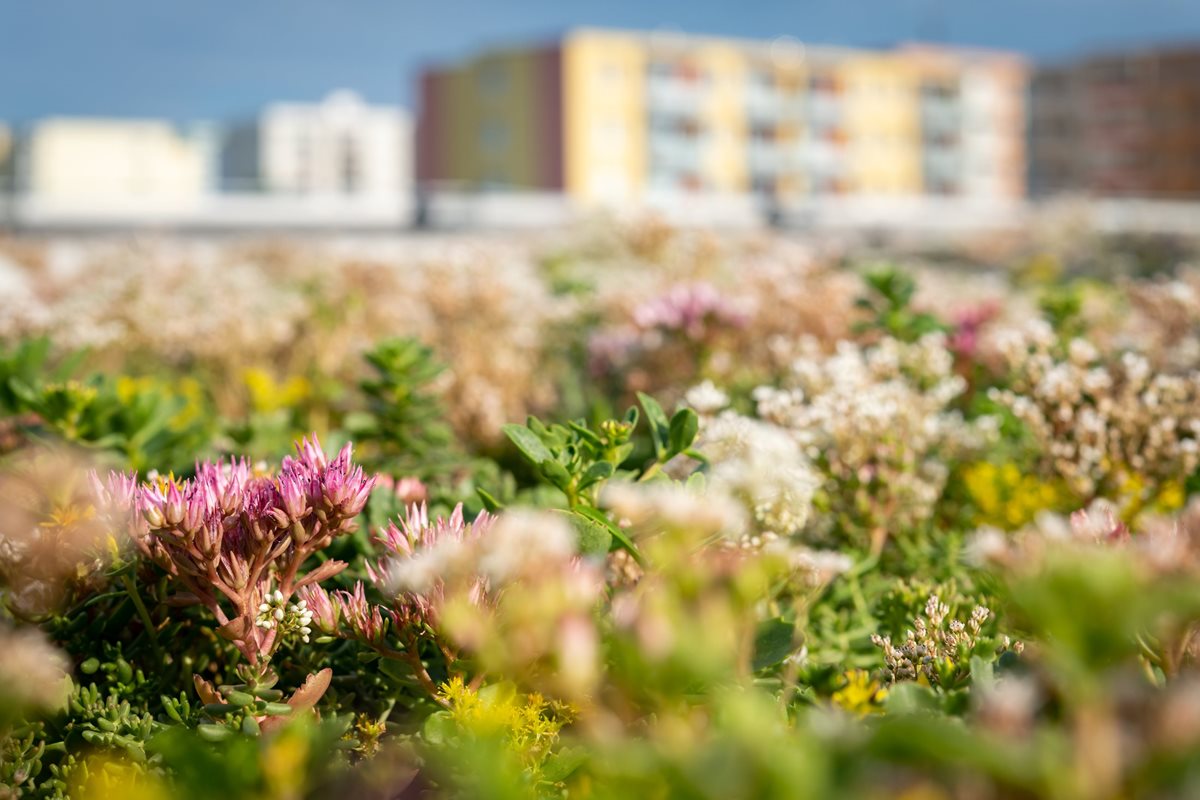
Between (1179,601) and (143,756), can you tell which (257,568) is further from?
(1179,601)

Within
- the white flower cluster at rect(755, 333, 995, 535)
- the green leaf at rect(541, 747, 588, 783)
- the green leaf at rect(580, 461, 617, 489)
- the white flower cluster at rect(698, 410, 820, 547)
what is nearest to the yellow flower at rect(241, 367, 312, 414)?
the white flower cluster at rect(755, 333, 995, 535)

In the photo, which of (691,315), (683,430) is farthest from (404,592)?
(691,315)

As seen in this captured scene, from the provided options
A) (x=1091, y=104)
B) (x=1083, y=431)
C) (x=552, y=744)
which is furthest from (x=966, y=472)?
(x=1091, y=104)

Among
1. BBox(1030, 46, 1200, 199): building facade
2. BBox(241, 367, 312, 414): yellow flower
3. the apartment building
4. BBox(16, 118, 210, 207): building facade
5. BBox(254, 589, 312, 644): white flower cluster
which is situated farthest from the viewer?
BBox(16, 118, 210, 207): building facade

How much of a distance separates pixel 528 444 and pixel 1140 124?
8463 cm

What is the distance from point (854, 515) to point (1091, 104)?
87384 mm

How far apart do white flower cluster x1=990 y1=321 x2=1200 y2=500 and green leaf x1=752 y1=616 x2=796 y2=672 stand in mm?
1528

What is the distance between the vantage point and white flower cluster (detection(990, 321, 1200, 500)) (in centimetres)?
297

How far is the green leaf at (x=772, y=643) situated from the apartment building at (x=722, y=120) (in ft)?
206

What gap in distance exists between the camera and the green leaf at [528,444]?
2006mm

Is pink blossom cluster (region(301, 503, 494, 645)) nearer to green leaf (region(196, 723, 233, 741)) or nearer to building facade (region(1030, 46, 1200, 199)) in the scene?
green leaf (region(196, 723, 233, 741))

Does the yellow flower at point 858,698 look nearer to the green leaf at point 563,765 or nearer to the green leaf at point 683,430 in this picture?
the green leaf at point 563,765

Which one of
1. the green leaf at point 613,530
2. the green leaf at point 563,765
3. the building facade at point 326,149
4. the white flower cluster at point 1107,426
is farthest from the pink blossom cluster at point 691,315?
the building facade at point 326,149

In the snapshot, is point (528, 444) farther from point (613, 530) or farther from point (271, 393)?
point (271, 393)
